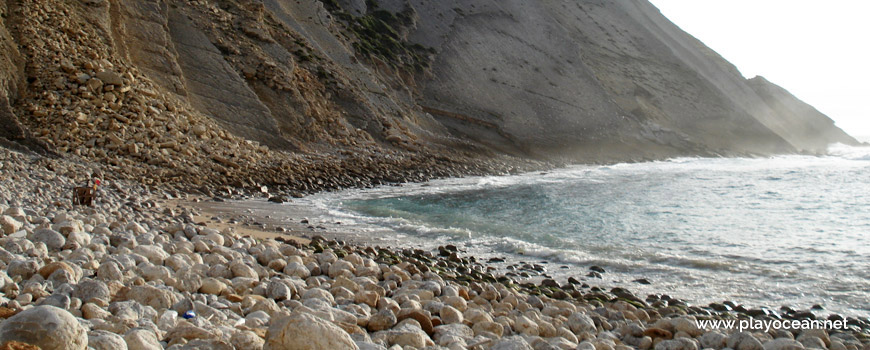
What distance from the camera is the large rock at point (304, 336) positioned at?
3.47 meters

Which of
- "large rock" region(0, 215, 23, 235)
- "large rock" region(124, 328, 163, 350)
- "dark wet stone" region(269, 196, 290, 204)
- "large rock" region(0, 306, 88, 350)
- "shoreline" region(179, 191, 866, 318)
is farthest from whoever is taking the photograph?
"dark wet stone" region(269, 196, 290, 204)

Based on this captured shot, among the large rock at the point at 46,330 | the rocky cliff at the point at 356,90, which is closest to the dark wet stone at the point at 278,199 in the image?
the rocky cliff at the point at 356,90

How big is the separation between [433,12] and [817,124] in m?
45.2

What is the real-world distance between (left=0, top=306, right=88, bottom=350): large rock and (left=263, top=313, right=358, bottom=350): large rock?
905 mm

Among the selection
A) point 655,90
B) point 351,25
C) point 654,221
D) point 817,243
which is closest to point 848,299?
point 817,243

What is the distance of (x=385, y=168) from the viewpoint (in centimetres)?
2380

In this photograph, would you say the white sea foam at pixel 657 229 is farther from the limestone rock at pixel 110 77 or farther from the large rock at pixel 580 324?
the limestone rock at pixel 110 77

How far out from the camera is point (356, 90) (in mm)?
30094

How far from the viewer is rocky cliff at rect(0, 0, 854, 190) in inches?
672

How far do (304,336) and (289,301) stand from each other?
1.87m

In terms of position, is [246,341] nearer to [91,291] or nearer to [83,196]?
[91,291]

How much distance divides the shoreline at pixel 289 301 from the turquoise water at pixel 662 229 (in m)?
Result: 1.61

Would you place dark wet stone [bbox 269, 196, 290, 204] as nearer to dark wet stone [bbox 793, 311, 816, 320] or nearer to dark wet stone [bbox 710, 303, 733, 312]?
dark wet stone [bbox 710, 303, 733, 312]

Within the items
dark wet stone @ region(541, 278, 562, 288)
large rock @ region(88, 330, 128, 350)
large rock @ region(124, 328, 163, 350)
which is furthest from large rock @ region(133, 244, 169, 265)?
dark wet stone @ region(541, 278, 562, 288)
